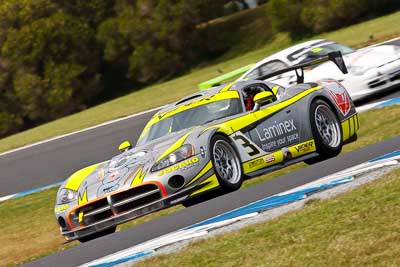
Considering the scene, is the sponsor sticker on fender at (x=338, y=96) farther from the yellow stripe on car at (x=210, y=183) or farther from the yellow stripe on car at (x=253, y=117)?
the yellow stripe on car at (x=210, y=183)

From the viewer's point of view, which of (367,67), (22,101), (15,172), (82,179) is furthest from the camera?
(22,101)

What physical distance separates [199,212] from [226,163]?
2.48 feet

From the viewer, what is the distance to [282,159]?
1059 cm

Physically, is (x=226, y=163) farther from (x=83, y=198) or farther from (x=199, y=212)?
(x=83, y=198)

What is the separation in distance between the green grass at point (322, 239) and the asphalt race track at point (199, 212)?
59.1 inches

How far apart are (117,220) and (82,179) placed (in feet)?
2.97

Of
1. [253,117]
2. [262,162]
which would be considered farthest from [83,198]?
[253,117]

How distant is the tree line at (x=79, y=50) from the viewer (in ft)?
129

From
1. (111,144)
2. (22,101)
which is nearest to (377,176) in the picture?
(111,144)

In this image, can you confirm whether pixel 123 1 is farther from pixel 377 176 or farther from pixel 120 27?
pixel 377 176

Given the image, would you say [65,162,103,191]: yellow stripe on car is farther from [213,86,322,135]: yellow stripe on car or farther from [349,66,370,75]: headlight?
[349,66,370,75]: headlight

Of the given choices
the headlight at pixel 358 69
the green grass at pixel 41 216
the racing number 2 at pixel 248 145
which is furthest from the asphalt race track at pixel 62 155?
the racing number 2 at pixel 248 145

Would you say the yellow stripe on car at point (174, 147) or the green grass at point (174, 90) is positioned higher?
the yellow stripe on car at point (174, 147)

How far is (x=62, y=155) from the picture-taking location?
65.1ft
